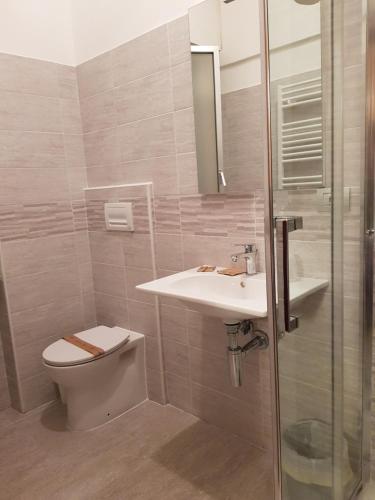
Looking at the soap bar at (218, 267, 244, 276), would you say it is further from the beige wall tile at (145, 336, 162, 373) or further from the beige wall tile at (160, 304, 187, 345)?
the beige wall tile at (145, 336, 162, 373)

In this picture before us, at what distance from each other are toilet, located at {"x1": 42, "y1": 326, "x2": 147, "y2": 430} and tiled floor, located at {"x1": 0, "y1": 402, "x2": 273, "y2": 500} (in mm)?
80

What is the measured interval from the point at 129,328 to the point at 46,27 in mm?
1884

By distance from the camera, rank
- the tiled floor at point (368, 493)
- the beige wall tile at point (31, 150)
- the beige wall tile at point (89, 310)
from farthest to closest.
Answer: the beige wall tile at point (89, 310), the beige wall tile at point (31, 150), the tiled floor at point (368, 493)

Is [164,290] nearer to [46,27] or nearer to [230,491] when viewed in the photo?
[230,491]

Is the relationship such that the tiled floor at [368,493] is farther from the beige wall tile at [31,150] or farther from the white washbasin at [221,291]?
the beige wall tile at [31,150]

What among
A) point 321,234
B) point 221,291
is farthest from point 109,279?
point 321,234

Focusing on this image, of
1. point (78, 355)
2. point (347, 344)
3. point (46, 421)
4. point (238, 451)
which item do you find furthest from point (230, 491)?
point (46, 421)

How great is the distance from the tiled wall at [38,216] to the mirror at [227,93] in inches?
40.0

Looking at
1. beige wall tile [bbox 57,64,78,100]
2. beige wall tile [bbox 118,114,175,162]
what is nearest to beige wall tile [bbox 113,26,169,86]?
beige wall tile [bbox 118,114,175,162]

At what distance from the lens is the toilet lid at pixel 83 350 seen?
2.01 metres

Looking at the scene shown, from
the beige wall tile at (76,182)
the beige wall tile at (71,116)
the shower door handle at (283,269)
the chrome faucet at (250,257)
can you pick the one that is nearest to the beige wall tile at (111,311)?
the beige wall tile at (76,182)

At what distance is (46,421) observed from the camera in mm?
2254

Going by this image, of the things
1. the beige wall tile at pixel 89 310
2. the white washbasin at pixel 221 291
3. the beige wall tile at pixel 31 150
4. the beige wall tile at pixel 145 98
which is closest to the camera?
the white washbasin at pixel 221 291

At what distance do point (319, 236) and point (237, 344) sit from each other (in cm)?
70
